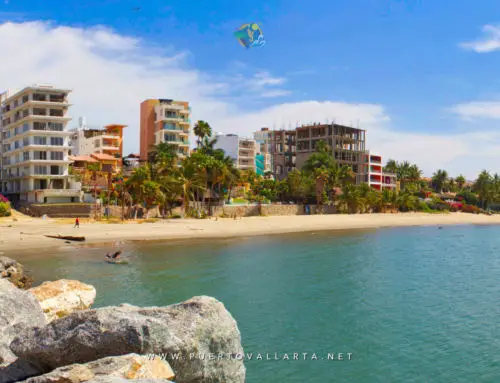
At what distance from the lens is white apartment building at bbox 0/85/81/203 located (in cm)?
7956

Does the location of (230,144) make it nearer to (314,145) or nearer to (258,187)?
(314,145)

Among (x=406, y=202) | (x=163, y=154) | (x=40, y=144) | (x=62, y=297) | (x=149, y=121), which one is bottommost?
(x=62, y=297)

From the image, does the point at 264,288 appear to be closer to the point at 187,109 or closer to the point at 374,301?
the point at 374,301

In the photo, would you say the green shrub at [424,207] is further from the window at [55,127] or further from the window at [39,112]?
the window at [39,112]

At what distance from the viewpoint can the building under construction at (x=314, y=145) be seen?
5049 inches

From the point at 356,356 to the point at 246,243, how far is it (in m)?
36.6

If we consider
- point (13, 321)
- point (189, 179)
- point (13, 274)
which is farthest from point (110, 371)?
point (189, 179)

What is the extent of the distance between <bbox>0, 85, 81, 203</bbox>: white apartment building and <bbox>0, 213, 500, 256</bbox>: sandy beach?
1647 centimetres

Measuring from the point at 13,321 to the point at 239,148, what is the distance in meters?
119

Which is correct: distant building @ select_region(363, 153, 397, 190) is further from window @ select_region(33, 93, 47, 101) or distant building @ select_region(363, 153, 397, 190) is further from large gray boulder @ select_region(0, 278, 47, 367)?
large gray boulder @ select_region(0, 278, 47, 367)

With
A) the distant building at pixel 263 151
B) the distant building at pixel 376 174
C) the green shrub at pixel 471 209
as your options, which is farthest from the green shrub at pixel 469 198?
the distant building at pixel 263 151

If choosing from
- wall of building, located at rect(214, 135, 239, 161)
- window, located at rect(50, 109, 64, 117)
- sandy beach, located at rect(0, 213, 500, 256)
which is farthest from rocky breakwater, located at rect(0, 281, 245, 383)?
wall of building, located at rect(214, 135, 239, 161)

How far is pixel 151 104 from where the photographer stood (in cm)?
11244

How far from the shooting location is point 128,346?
8289 millimetres
